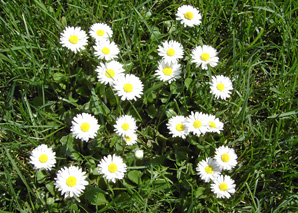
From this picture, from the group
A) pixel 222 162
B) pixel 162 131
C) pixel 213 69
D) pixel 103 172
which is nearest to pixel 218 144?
pixel 222 162

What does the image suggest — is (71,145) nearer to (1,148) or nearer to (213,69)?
(1,148)

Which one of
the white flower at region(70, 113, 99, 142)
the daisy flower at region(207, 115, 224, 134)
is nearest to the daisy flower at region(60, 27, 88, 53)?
Answer: the white flower at region(70, 113, 99, 142)

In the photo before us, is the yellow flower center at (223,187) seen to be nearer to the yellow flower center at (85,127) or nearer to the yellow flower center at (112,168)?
the yellow flower center at (112,168)

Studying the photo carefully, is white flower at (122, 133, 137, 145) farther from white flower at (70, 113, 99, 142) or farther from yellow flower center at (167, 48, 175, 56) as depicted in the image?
yellow flower center at (167, 48, 175, 56)

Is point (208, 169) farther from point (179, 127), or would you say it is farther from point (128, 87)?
point (128, 87)

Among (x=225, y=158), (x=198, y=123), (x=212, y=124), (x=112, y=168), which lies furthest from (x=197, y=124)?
(x=112, y=168)

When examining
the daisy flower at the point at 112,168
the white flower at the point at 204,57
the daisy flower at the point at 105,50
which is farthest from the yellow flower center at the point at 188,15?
the daisy flower at the point at 112,168
